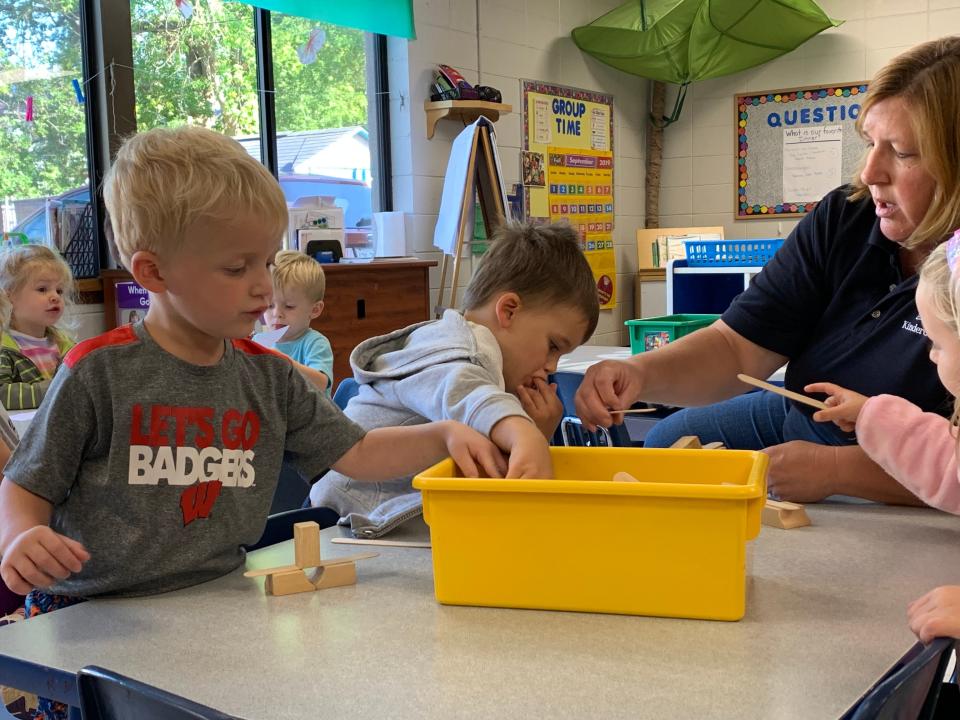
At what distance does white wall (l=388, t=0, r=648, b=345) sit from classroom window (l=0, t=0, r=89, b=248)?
1.69 meters

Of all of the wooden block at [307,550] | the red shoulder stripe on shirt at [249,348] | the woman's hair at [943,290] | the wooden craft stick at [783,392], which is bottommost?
the wooden block at [307,550]

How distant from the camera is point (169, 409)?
1.14m

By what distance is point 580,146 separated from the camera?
6.27 metres

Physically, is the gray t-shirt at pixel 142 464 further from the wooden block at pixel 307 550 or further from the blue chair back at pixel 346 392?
the blue chair back at pixel 346 392

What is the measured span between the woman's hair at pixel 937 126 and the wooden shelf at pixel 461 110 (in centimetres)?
360

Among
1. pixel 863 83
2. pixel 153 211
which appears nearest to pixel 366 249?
pixel 863 83

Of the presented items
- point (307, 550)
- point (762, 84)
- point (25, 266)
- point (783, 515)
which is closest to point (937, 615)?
point (783, 515)

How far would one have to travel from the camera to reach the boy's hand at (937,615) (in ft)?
2.91

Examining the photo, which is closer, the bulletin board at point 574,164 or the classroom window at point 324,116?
the classroom window at point 324,116

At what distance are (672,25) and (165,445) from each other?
17.4ft

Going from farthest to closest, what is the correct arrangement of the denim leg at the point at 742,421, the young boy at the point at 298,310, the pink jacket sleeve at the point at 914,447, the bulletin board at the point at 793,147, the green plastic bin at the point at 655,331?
the bulletin board at the point at 793,147 < the young boy at the point at 298,310 < the green plastic bin at the point at 655,331 < the denim leg at the point at 742,421 < the pink jacket sleeve at the point at 914,447

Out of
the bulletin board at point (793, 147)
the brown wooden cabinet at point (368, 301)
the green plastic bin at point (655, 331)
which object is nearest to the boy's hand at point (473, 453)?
the green plastic bin at point (655, 331)

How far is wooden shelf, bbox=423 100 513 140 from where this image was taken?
506cm

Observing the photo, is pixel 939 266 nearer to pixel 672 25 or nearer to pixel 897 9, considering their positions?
pixel 672 25
